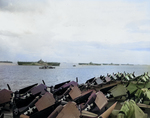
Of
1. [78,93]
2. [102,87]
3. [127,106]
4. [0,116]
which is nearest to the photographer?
[127,106]

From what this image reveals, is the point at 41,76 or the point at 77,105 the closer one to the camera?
the point at 77,105

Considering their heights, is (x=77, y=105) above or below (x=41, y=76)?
above

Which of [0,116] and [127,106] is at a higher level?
[127,106]

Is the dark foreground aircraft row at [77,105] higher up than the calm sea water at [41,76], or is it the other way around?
the dark foreground aircraft row at [77,105]

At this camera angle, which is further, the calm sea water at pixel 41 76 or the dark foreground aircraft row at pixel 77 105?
the calm sea water at pixel 41 76

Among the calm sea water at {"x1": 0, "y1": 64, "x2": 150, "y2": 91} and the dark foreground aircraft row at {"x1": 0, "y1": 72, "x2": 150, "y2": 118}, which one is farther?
the calm sea water at {"x1": 0, "y1": 64, "x2": 150, "y2": 91}

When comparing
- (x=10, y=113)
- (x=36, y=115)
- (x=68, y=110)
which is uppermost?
(x=68, y=110)

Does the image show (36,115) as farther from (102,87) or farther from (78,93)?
(102,87)

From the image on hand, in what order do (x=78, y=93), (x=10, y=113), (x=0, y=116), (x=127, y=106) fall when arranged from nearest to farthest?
1. (x=127, y=106)
2. (x=0, y=116)
3. (x=10, y=113)
4. (x=78, y=93)

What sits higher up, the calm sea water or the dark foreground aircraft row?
the dark foreground aircraft row

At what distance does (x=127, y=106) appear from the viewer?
270 centimetres

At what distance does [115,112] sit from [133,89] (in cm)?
210

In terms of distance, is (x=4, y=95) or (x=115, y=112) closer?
(x=115, y=112)

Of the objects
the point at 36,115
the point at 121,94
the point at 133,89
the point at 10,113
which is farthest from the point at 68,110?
the point at 133,89
